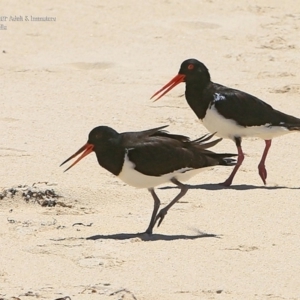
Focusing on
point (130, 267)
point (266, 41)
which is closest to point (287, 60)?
point (266, 41)

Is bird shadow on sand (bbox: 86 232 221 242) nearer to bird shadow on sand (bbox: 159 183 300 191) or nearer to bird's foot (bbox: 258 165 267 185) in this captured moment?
bird shadow on sand (bbox: 159 183 300 191)

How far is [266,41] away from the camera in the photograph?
14164 mm

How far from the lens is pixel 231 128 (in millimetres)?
9891

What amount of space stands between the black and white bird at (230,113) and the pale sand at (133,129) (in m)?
0.42

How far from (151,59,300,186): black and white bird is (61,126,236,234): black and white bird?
5.07ft

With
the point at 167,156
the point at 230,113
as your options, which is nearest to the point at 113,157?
the point at 167,156

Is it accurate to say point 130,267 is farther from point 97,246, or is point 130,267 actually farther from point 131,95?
point 131,95

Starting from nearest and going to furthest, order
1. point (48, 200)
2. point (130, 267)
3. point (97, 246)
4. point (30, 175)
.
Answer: point (130, 267) → point (97, 246) → point (48, 200) → point (30, 175)

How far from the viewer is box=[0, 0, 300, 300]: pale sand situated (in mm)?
6949

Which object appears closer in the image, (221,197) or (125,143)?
(125,143)

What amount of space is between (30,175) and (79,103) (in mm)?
2652

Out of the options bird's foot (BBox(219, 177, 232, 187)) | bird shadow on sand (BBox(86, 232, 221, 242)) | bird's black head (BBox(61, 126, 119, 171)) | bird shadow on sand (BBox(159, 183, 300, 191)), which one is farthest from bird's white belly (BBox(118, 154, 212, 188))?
bird's foot (BBox(219, 177, 232, 187))

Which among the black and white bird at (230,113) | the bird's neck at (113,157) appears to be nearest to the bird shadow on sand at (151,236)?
the bird's neck at (113,157)

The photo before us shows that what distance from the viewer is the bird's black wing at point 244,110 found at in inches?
386
